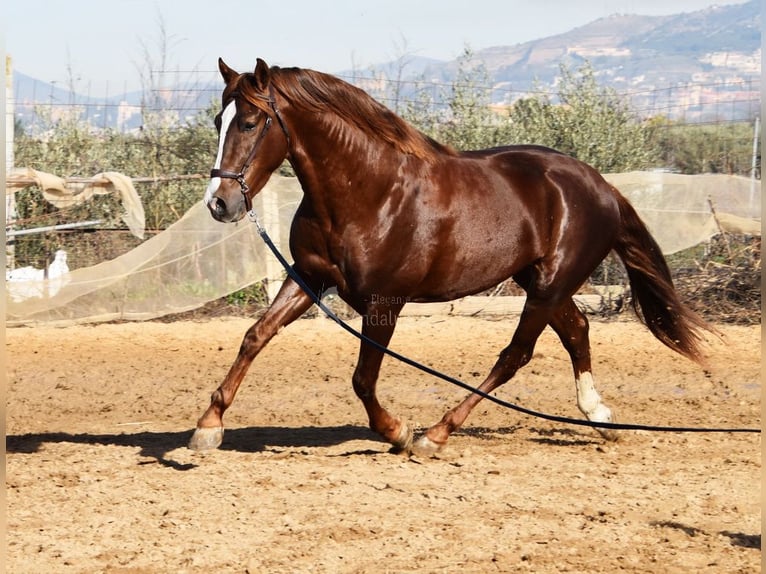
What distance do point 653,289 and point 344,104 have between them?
2.51 metres

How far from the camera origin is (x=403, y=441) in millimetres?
5477

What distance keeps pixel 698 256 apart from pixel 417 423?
5572mm

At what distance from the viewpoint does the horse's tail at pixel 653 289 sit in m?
6.32

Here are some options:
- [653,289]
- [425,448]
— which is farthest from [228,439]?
[653,289]

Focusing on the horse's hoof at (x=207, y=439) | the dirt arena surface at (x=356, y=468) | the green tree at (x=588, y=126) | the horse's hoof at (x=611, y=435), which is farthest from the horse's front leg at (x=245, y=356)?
the green tree at (x=588, y=126)

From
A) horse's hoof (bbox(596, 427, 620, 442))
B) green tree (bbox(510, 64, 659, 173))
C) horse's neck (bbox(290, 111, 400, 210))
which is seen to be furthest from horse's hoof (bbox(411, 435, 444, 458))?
green tree (bbox(510, 64, 659, 173))

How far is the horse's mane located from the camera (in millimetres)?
5094

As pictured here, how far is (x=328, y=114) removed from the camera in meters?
5.16

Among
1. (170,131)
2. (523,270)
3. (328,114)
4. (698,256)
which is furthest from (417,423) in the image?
(170,131)

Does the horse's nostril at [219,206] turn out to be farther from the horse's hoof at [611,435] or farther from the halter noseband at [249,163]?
the horse's hoof at [611,435]

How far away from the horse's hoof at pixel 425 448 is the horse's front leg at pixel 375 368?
15 cm

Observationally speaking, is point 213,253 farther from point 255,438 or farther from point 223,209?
point 223,209

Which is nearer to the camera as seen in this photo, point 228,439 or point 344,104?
point 344,104

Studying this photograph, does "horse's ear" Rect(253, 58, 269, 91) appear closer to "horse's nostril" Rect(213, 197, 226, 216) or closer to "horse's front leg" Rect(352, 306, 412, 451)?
"horse's nostril" Rect(213, 197, 226, 216)
